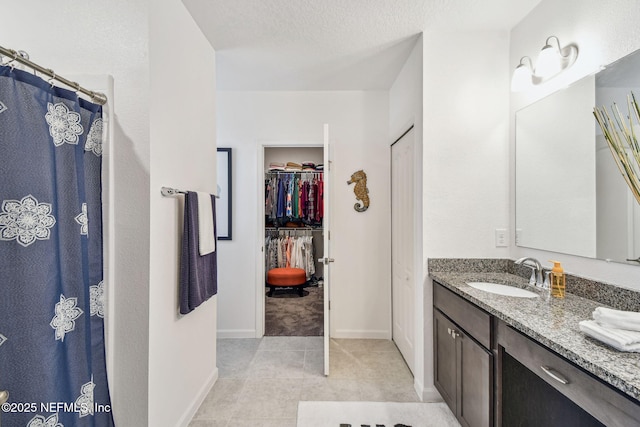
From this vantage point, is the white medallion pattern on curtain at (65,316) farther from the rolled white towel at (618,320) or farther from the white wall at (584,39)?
the white wall at (584,39)

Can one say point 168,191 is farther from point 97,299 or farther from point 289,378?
point 289,378

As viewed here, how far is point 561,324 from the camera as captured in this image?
1.10 meters

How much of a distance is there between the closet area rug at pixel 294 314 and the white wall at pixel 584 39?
7.43 ft

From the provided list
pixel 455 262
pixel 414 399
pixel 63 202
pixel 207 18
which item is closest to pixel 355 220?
pixel 455 262

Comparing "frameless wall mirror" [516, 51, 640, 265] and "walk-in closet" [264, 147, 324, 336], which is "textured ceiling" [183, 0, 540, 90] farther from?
"walk-in closet" [264, 147, 324, 336]

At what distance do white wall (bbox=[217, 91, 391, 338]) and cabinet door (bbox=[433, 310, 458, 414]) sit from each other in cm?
112

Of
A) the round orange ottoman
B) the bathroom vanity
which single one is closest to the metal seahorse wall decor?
the bathroom vanity

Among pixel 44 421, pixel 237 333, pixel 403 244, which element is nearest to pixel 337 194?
pixel 403 244

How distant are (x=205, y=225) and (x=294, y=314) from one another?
7.36ft

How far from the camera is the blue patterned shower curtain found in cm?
101

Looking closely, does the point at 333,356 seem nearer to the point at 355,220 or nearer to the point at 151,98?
the point at 355,220

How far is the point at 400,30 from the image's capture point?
2.01 metres

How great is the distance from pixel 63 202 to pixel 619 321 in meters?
2.09

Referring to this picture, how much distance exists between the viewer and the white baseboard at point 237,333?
3031 millimetres
